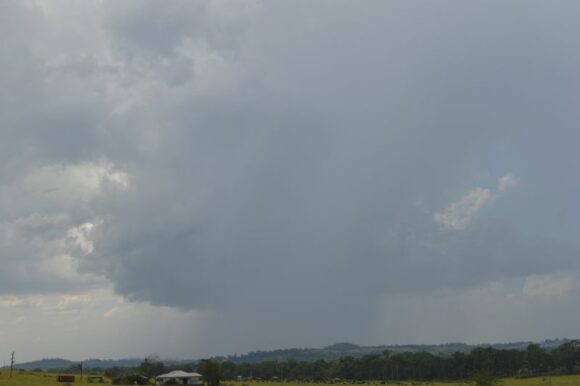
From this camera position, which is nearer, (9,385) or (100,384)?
(9,385)

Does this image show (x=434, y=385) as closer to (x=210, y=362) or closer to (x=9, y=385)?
(x=210, y=362)

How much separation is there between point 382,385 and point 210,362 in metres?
53.1

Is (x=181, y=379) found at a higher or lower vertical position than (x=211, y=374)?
lower

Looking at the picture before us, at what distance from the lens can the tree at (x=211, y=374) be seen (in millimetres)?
139875

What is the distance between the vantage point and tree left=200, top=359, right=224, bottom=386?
13988 cm

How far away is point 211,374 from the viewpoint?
140375 millimetres

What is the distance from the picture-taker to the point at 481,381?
124 meters

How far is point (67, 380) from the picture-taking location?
130500 millimetres

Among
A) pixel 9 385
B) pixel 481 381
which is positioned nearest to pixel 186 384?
pixel 9 385

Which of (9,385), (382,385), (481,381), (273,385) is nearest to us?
(9,385)

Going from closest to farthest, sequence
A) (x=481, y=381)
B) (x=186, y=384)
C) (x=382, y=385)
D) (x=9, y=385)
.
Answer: (x=9, y=385)
(x=481, y=381)
(x=186, y=384)
(x=382, y=385)

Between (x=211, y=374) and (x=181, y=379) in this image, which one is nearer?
(x=211, y=374)

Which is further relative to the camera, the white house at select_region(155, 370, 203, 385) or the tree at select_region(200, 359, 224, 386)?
the white house at select_region(155, 370, 203, 385)

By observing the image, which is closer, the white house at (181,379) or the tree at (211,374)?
the tree at (211,374)
